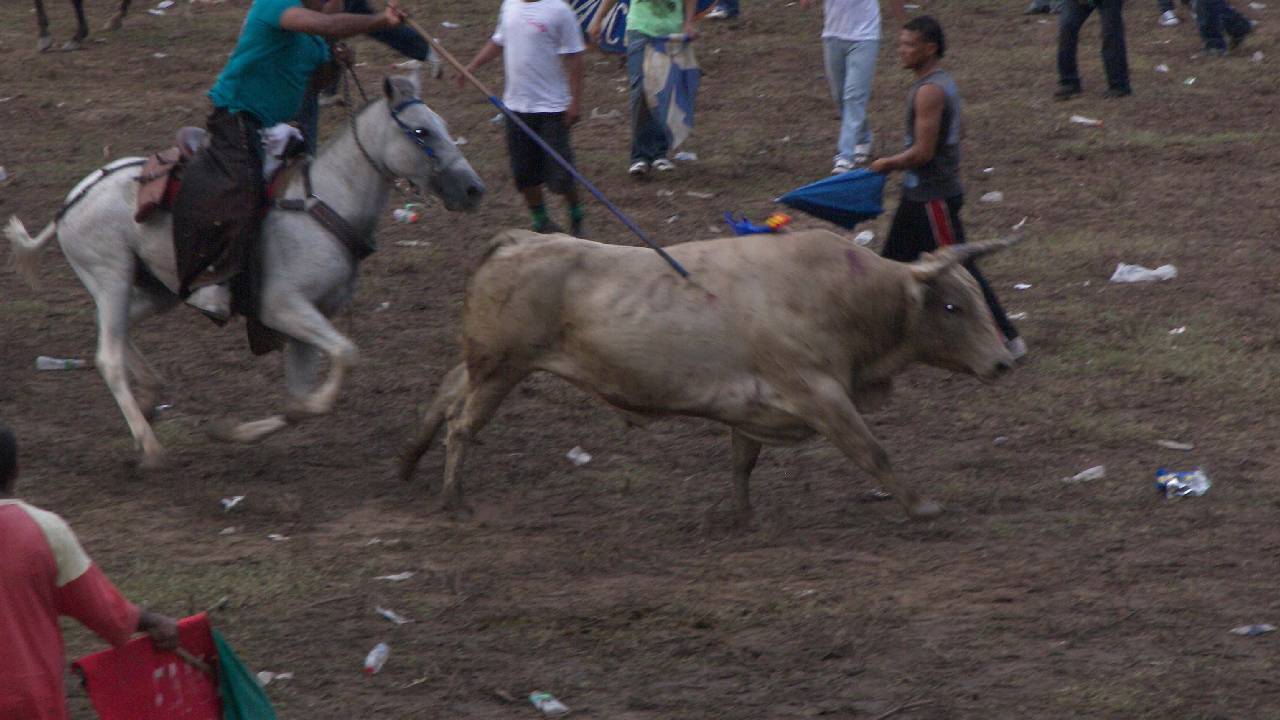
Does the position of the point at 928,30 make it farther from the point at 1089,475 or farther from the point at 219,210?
the point at 219,210

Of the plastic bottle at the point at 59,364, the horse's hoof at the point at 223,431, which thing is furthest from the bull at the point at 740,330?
the plastic bottle at the point at 59,364

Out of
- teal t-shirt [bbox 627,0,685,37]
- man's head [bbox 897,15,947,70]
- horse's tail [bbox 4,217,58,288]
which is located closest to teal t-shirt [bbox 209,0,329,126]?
horse's tail [bbox 4,217,58,288]

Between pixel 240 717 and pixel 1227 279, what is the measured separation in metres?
7.19

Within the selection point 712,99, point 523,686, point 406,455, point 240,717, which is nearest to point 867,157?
point 712,99

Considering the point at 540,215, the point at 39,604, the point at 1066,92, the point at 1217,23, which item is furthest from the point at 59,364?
the point at 1217,23

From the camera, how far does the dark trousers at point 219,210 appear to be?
23.6ft

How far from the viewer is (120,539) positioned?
6.69 metres

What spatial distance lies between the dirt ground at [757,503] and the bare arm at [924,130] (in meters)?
1.30

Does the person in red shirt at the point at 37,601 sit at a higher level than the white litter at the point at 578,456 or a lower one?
higher

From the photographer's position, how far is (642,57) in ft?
39.9

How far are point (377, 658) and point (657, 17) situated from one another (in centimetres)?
743

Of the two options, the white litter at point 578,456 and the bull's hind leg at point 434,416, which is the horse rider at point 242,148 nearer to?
the bull's hind leg at point 434,416

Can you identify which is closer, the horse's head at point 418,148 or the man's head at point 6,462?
the man's head at point 6,462

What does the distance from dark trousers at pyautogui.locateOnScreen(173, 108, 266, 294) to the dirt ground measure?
101 cm
